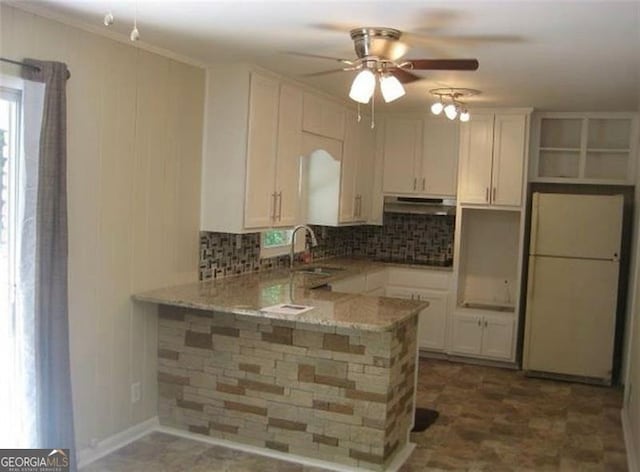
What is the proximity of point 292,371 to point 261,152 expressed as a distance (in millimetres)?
1605

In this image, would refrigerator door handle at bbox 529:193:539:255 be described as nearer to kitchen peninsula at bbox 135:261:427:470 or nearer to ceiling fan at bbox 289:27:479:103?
kitchen peninsula at bbox 135:261:427:470

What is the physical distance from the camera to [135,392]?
396cm

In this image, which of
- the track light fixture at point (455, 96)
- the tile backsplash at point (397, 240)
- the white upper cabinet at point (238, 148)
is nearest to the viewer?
the white upper cabinet at point (238, 148)

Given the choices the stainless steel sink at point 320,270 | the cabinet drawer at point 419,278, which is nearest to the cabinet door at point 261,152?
the stainless steel sink at point 320,270

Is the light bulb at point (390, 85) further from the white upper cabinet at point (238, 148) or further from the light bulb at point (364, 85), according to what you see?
the white upper cabinet at point (238, 148)

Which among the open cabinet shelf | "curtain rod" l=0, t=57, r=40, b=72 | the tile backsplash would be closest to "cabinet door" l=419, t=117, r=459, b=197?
the open cabinet shelf

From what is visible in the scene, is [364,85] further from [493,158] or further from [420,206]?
[420,206]

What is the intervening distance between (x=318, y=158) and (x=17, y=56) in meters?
3.24

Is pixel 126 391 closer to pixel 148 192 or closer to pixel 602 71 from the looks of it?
pixel 148 192

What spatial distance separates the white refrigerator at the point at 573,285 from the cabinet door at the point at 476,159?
53cm

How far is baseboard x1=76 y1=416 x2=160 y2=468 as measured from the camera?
3580 millimetres

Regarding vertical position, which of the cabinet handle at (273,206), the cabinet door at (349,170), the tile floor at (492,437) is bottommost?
the tile floor at (492,437)

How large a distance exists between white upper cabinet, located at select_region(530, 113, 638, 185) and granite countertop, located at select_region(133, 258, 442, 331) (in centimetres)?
275

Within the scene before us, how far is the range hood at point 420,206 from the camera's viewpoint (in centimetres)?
632
